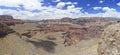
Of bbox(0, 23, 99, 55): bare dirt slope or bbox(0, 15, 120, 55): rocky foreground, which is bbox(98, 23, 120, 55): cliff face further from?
bbox(0, 23, 99, 55): bare dirt slope

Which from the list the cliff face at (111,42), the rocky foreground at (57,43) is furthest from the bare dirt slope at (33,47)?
the cliff face at (111,42)

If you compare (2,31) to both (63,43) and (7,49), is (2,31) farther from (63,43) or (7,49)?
(63,43)

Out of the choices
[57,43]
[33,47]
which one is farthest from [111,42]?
[57,43]

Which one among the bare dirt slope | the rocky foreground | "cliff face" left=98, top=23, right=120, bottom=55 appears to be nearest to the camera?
"cliff face" left=98, top=23, right=120, bottom=55

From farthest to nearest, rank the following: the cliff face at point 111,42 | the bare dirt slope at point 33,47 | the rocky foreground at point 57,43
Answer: the bare dirt slope at point 33,47
the rocky foreground at point 57,43
the cliff face at point 111,42

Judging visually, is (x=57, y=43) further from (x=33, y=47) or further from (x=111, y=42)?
(x=111, y=42)

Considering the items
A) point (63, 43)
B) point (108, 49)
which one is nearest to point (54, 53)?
point (63, 43)

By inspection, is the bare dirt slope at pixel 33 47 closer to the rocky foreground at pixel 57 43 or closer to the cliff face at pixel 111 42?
the rocky foreground at pixel 57 43

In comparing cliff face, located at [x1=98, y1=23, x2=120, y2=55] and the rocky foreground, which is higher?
cliff face, located at [x1=98, y1=23, x2=120, y2=55]

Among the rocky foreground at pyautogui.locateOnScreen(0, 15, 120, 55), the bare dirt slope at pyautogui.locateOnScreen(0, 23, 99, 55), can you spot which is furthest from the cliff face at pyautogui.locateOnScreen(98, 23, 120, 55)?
the bare dirt slope at pyautogui.locateOnScreen(0, 23, 99, 55)
